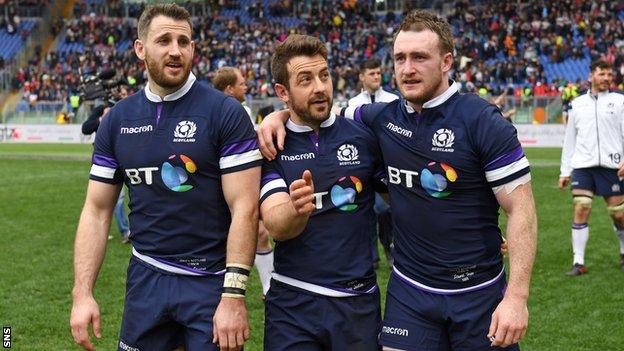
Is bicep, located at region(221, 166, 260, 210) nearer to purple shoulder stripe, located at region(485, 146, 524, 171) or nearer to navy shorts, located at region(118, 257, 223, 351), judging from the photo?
navy shorts, located at region(118, 257, 223, 351)

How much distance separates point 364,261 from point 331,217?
0.29m

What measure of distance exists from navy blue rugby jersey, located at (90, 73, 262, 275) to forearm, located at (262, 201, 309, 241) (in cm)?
29

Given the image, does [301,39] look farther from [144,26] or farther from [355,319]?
[355,319]

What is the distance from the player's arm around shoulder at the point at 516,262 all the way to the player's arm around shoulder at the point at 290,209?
0.96 m

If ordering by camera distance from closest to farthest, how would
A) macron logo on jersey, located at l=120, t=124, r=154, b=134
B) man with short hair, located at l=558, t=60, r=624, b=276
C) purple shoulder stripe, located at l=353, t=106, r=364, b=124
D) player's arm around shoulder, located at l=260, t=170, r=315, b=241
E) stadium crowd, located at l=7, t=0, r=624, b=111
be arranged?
player's arm around shoulder, located at l=260, t=170, r=315, b=241, macron logo on jersey, located at l=120, t=124, r=154, b=134, purple shoulder stripe, located at l=353, t=106, r=364, b=124, man with short hair, located at l=558, t=60, r=624, b=276, stadium crowd, located at l=7, t=0, r=624, b=111

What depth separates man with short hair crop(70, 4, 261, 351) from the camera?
392 centimetres

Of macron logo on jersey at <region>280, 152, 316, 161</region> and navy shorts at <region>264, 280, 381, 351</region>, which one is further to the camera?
macron logo on jersey at <region>280, 152, 316, 161</region>

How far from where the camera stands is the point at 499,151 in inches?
148

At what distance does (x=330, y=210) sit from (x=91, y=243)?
1.30m

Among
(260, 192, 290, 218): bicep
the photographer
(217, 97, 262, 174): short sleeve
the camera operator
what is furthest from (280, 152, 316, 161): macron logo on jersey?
the photographer

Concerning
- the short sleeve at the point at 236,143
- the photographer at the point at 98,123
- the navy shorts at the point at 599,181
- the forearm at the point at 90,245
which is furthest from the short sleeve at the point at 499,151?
the photographer at the point at 98,123

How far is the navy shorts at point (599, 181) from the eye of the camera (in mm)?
9430

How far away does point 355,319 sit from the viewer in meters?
3.98

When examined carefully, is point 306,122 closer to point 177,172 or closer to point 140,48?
point 177,172
